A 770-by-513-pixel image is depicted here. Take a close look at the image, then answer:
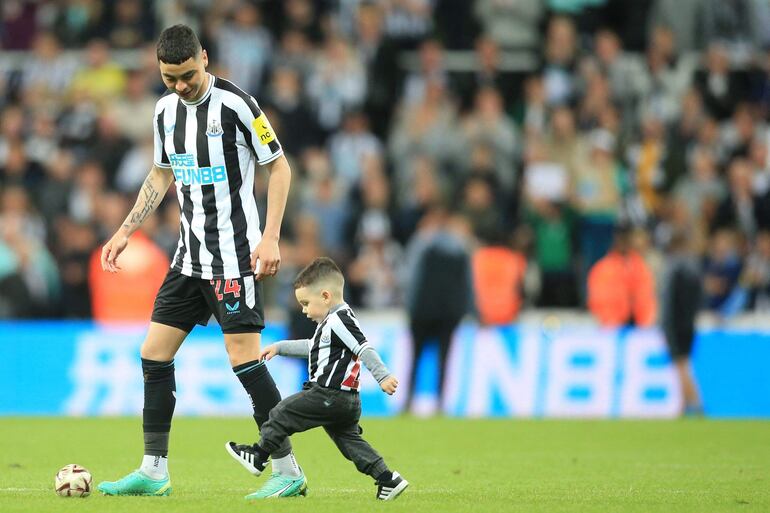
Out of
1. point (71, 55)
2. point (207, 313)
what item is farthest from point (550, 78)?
point (207, 313)

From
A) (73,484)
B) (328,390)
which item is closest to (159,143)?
(328,390)

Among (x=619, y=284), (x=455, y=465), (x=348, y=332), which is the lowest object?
(x=455, y=465)

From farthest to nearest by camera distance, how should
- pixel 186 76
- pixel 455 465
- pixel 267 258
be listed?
pixel 455 465 < pixel 186 76 < pixel 267 258

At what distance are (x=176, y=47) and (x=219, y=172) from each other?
0.68 meters

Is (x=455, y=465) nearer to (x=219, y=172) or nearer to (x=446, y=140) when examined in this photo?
(x=219, y=172)

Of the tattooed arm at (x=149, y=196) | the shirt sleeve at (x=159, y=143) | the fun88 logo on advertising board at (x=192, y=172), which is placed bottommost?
the tattooed arm at (x=149, y=196)

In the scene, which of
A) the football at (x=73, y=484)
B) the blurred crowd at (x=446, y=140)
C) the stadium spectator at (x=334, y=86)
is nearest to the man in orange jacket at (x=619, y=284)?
the blurred crowd at (x=446, y=140)

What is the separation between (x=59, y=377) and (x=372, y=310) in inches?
141

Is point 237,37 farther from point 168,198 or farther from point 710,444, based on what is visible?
point 710,444

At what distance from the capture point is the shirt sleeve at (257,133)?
23.6 feet

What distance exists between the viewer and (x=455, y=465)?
9812 mm

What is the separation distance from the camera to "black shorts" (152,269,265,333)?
7.16 m

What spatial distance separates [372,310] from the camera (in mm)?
16281

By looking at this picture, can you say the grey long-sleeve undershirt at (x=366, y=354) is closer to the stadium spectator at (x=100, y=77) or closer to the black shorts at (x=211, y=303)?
the black shorts at (x=211, y=303)
